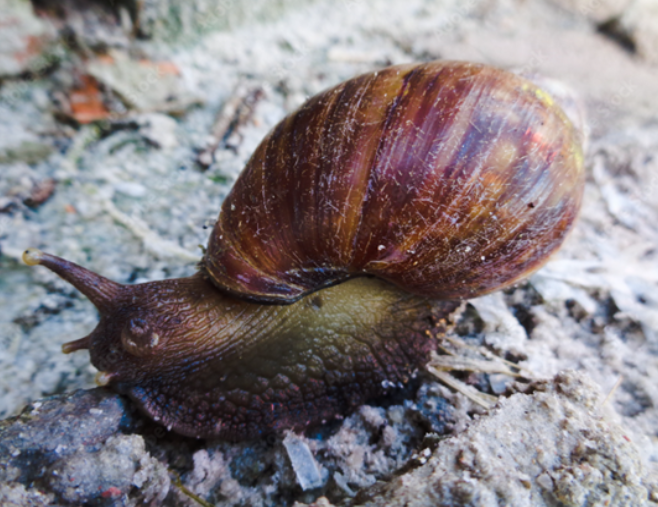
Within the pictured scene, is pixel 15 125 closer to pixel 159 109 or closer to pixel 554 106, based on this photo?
pixel 159 109

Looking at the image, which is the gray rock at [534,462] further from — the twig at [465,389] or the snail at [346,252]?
the snail at [346,252]

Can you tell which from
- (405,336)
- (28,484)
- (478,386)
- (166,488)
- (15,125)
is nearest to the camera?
(28,484)

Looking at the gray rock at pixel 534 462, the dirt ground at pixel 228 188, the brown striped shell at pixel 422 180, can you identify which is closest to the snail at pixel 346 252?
the brown striped shell at pixel 422 180

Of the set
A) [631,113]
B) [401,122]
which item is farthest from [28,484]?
[631,113]

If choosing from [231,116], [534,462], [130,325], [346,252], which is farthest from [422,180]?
[231,116]

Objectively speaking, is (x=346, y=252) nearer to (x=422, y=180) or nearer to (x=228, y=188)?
(x=422, y=180)
